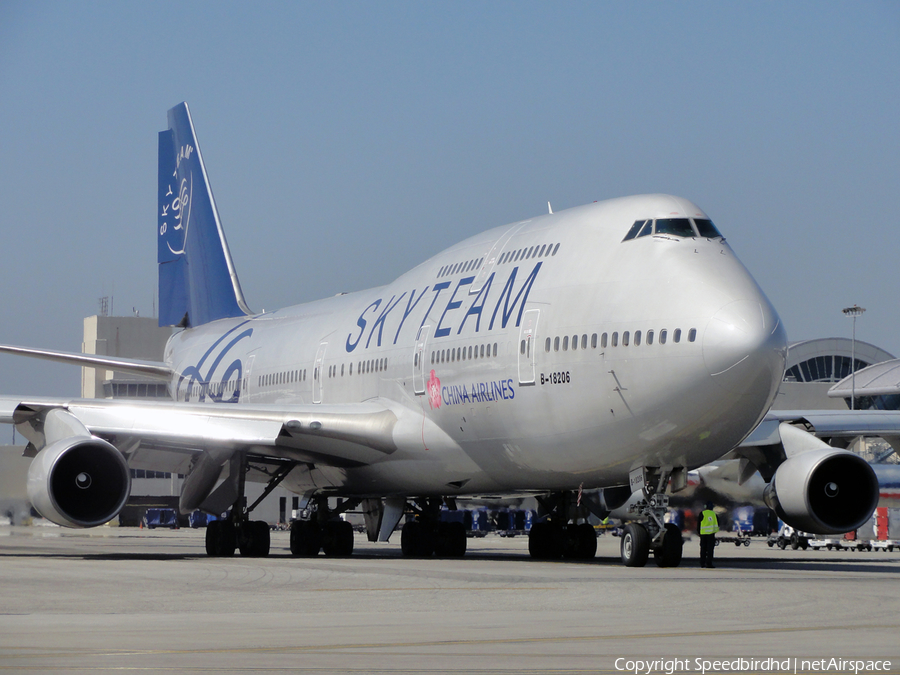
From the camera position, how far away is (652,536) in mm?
17500

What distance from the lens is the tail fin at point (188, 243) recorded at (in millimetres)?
34031

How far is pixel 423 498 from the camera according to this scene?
24828 mm

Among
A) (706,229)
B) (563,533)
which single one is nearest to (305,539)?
(563,533)

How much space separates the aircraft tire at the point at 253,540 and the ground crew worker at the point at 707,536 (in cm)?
841

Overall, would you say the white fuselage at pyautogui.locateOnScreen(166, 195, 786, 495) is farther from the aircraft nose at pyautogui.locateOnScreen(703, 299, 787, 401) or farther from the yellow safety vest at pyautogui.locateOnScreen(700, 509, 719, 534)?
the yellow safety vest at pyautogui.locateOnScreen(700, 509, 719, 534)

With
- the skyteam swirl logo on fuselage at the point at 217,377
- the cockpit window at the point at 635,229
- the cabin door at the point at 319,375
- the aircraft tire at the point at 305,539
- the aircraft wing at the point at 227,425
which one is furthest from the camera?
the skyteam swirl logo on fuselage at the point at 217,377

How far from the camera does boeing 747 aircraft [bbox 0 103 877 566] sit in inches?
667

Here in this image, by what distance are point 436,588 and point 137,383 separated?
88.5m

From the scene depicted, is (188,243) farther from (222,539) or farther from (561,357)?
(561,357)

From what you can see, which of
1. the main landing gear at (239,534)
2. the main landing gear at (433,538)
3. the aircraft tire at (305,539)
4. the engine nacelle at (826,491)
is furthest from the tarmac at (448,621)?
the aircraft tire at (305,539)

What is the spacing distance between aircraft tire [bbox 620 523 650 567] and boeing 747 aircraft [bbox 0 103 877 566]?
0.03m

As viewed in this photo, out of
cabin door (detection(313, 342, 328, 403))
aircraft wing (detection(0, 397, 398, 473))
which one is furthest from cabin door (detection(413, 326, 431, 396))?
cabin door (detection(313, 342, 328, 403))

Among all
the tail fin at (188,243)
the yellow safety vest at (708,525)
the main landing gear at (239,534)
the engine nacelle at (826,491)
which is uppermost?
the tail fin at (188,243)

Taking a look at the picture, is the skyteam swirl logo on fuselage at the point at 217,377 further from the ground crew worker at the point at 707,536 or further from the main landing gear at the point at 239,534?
the ground crew worker at the point at 707,536
